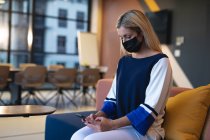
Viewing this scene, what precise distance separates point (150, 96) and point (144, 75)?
0.44 feet

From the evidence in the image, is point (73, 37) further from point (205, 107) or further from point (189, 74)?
point (205, 107)

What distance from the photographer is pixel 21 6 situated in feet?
27.4

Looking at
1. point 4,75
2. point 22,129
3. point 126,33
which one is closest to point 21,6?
point 4,75

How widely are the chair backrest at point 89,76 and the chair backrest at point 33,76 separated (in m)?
0.90

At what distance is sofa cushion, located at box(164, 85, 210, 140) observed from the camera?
5.89ft

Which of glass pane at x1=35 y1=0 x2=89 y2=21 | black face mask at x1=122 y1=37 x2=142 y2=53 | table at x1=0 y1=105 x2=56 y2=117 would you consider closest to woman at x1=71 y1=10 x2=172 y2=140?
black face mask at x1=122 y1=37 x2=142 y2=53

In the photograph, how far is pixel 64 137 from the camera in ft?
7.43

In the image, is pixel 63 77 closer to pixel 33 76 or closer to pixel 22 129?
pixel 33 76

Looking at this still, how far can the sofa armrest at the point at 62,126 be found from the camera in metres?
2.23

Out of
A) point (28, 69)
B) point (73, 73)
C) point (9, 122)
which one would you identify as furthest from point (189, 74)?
point (9, 122)

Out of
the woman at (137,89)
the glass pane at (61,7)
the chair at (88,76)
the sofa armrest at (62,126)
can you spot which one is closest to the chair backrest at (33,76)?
the chair at (88,76)

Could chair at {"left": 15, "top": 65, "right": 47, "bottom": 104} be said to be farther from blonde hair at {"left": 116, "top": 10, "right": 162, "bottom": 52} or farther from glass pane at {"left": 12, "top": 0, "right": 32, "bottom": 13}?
blonde hair at {"left": 116, "top": 10, "right": 162, "bottom": 52}

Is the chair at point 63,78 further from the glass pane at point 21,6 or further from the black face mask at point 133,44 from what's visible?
the black face mask at point 133,44

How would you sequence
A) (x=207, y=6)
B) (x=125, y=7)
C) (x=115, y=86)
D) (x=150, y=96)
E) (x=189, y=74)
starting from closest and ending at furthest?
(x=150, y=96) → (x=115, y=86) → (x=207, y=6) → (x=189, y=74) → (x=125, y=7)
